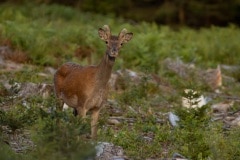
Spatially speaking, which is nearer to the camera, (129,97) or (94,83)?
(94,83)

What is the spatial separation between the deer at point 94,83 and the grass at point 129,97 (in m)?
0.40

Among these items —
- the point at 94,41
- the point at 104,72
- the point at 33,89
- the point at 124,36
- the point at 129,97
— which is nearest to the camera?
the point at 124,36

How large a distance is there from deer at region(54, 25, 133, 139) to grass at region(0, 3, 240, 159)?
0.40 meters

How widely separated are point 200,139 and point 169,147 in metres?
0.71

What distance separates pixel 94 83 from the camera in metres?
10.0

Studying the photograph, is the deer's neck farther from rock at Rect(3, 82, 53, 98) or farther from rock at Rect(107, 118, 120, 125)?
rock at Rect(3, 82, 53, 98)

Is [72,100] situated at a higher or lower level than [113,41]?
lower

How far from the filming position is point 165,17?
109ft

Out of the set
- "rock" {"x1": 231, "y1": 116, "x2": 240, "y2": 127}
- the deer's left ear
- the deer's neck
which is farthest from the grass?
the deer's left ear

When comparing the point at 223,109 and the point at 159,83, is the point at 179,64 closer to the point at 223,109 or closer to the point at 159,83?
the point at 159,83

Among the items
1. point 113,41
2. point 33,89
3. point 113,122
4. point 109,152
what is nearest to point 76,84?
point 113,41

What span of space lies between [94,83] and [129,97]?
11.5ft

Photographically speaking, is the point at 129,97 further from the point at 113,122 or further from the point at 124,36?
the point at 124,36

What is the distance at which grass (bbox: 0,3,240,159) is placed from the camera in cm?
786
